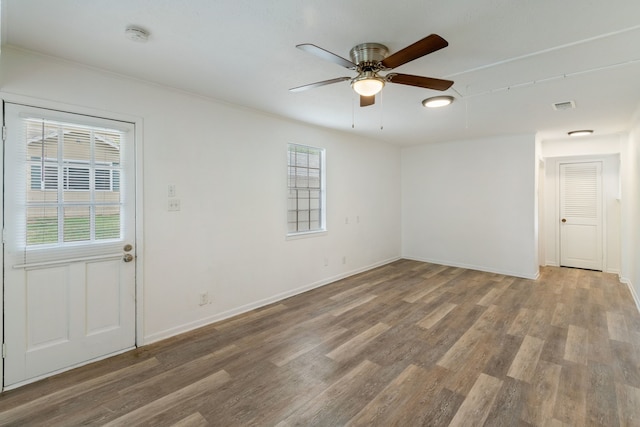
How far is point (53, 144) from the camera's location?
2367 mm

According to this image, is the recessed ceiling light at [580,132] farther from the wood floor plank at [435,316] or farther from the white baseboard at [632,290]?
the wood floor plank at [435,316]

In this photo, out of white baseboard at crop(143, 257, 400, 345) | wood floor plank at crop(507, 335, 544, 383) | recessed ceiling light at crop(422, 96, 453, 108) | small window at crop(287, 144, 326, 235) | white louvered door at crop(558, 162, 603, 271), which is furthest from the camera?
white louvered door at crop(558, 162, 603, 271)

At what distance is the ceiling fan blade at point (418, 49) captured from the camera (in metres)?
1.59

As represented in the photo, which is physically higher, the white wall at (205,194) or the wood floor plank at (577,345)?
the white wall at (205,194)

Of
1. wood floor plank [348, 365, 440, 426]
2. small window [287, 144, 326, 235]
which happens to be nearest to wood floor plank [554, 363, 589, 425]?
wood floor plank [348, 365, 440, 426]

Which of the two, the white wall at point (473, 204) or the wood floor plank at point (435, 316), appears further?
the white wall at point (473, 204)

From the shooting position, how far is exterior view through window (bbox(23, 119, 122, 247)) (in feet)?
7.52

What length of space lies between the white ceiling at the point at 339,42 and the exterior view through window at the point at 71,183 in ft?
2.00

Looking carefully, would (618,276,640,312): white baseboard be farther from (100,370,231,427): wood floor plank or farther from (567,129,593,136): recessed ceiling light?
(100,370,231,427): wood floor plank

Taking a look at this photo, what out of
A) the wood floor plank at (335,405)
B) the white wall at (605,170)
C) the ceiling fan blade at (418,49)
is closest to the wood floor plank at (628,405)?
the wood floor plank at (335,405)

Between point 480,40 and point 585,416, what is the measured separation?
2598 mm

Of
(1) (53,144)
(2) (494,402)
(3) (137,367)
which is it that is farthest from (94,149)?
(2) (494,402)

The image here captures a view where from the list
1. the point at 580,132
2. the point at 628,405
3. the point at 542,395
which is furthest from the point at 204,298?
the point at 580,132

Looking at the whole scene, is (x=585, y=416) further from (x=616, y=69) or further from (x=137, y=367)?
(x=137, y=367)
